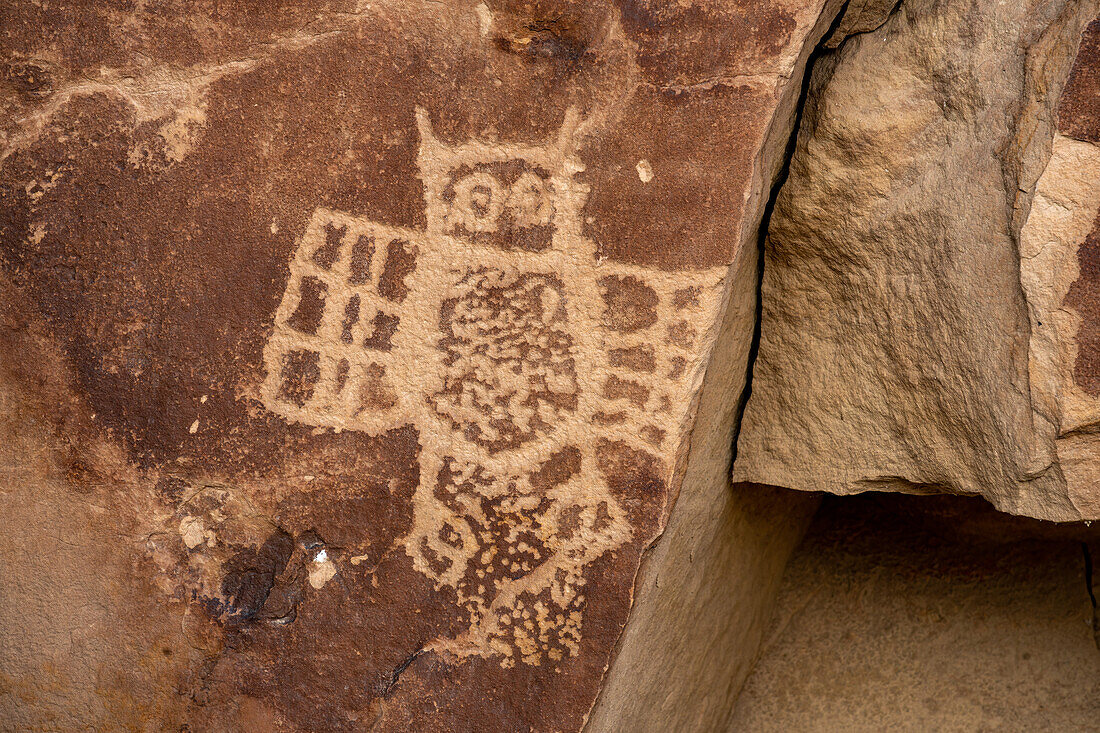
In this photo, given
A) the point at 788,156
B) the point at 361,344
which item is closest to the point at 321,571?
the point at 361,344

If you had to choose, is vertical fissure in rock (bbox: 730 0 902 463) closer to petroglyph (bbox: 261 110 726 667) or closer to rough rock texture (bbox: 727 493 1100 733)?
petroglyph (bbox: 261 110 726 667)

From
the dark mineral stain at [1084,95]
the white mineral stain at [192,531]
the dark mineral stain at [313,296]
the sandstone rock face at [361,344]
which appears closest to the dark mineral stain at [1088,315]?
the dark mineral stain at [1084,95]

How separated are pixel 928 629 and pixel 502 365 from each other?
2.92 feet

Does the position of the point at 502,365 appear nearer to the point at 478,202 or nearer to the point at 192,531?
the point at 478,202

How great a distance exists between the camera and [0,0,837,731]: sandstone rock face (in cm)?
110

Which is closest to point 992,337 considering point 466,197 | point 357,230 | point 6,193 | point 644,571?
point 644,571

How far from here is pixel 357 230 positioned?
3.76 feet

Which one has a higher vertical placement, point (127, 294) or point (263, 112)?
point (263, 112)

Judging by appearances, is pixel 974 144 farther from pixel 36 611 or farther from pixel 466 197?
pixel 36 611

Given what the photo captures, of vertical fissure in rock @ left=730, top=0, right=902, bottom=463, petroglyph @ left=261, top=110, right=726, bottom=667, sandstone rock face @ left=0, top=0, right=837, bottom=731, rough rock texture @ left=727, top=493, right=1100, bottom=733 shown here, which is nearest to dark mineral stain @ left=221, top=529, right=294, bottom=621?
sandstone rock face @ left=0, top=0, right=837, bottom=731

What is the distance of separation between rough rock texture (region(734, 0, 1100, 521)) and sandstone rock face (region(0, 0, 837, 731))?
0.10 metres

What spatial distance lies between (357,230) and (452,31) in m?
0.26

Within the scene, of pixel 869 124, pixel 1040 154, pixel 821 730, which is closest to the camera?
pixel 1040 154

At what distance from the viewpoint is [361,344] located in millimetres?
1144
